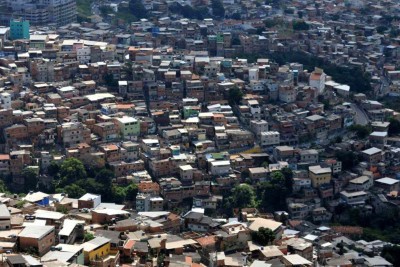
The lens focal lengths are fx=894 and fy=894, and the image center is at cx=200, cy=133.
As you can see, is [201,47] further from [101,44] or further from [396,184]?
[396,184]

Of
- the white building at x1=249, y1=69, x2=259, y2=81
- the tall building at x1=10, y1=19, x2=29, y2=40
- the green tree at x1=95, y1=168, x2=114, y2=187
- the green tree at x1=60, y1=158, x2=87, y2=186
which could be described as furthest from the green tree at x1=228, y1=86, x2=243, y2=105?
the tall building at x1=10, y1=19, x2=29, y2=40

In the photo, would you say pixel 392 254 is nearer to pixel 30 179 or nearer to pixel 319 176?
pixel 319 176

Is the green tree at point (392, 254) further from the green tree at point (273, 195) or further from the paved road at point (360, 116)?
the paved road at point (360, 116)

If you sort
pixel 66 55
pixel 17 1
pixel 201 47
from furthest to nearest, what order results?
pixel 17 1 < pixel 201 47 < pixel 66 55

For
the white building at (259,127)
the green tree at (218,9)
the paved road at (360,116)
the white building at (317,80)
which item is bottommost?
the paved road at (360,116)

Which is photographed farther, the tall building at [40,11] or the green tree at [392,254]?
the tall building at [40,11]

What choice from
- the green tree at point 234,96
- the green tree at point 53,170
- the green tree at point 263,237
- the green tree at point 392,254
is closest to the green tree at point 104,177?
the green tree at point 53,170

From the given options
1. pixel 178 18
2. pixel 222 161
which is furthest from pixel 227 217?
pixel 178 18
